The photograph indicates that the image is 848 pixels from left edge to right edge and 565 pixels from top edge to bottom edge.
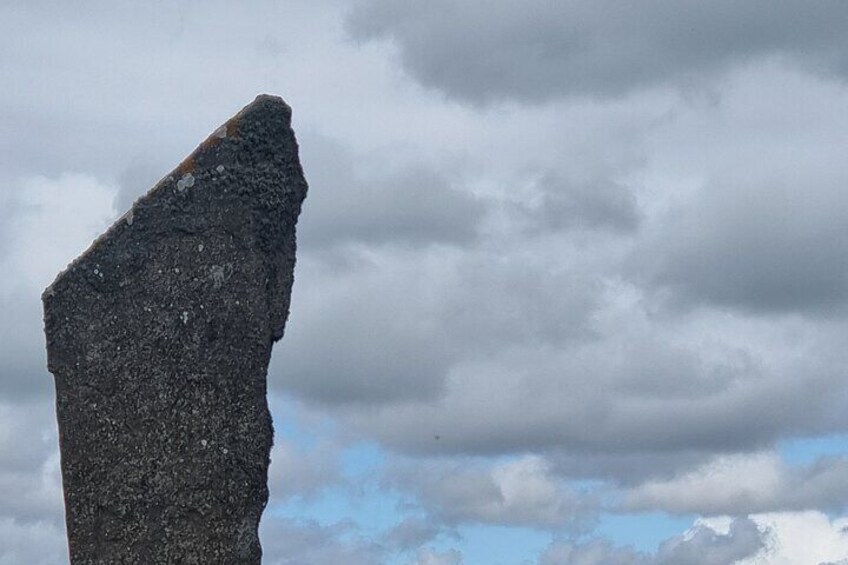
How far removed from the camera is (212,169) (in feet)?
41.7

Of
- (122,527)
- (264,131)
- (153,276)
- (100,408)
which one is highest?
(264,131)

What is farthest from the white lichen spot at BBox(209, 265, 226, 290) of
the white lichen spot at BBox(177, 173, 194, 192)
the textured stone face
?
the white lichen spot at BBox(177, 173, 194, 192)

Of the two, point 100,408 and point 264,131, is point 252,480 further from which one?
point 264,131

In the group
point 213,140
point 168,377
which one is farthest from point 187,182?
point 168,377

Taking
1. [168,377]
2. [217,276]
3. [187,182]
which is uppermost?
[187,182]

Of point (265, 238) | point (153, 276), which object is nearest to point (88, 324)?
point (153, 276)

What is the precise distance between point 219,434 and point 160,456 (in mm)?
454

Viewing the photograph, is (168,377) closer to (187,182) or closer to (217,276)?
(217,276)

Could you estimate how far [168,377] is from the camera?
12.5 meters

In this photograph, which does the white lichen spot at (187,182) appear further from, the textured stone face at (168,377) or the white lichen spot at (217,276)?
the white lichen spot at (217,276)

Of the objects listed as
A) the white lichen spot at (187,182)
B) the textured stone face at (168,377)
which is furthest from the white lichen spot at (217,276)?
the white lichen spot at (187,182)

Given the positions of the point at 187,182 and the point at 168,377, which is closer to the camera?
the point at 168,377

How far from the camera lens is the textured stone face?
1251 cm

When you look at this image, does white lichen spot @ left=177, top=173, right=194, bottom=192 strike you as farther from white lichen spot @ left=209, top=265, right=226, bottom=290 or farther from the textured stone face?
white lichen spot @ left=209, top=265, right=226, bottom=290
